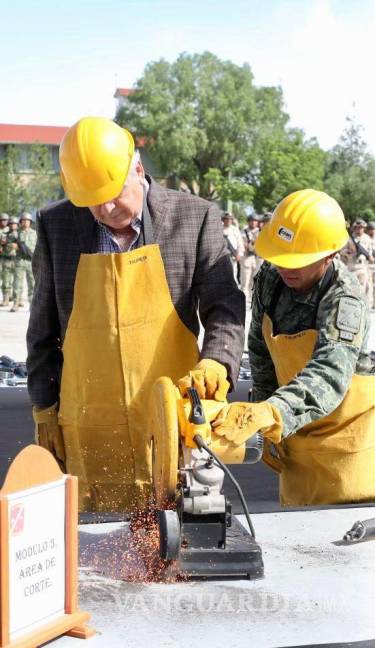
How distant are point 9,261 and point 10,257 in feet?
0.28

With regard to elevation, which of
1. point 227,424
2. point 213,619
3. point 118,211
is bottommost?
point 213,619

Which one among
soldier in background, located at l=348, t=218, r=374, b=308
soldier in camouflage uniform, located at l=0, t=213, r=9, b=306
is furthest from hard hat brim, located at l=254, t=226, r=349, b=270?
soldier in camouflage uniform, located at l=0, t=213, r=9, b=306

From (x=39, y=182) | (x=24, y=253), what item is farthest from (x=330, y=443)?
(x=39, y=182)

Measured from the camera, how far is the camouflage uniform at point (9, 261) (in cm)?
1686

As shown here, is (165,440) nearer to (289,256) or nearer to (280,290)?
(289,256)

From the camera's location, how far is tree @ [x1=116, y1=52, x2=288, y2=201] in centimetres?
6384

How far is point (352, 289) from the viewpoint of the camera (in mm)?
2898

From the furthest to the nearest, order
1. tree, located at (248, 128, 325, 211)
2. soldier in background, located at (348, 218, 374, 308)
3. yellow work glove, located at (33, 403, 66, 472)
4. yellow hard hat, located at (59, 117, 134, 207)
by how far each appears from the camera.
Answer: tree, located at (248, 128, 325, 211)
soldier in background, located at (348, 218, 374, 308)
yellow work glove, located at (33, 403, 66, 472)
yellow hard hat, located at (59, 117, 134, 207)

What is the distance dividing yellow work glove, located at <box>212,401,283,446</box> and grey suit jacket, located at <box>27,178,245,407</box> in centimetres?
48

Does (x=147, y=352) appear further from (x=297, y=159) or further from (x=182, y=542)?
(x=297, y=159)

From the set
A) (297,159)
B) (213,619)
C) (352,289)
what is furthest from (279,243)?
(297,159)

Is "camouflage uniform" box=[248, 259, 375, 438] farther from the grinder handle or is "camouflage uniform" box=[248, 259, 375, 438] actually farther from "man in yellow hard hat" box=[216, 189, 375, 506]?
the grinder handle

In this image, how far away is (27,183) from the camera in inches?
2030

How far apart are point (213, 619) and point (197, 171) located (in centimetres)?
6293
